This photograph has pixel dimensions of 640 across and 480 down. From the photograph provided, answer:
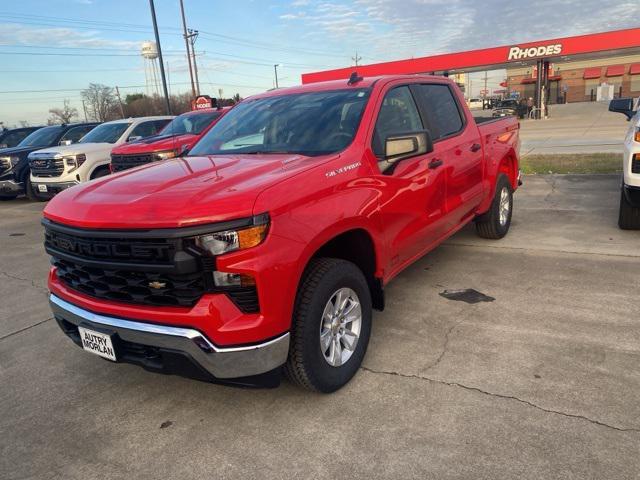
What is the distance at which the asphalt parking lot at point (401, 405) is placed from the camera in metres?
2.47

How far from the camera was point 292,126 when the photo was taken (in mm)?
3760

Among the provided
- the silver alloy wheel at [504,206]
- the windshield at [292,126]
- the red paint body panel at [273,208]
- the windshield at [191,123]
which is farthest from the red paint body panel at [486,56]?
the red paint body panel at [273,208]

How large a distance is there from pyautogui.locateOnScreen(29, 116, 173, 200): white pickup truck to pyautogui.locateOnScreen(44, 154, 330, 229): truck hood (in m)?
7.90

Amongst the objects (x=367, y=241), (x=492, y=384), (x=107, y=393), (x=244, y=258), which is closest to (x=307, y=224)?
(x=244, y=258)

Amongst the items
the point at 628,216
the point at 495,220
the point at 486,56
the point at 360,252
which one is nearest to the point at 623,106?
the point at 628,216

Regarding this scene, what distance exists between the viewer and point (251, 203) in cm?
245

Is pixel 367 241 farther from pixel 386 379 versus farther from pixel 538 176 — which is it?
pixel 538 176

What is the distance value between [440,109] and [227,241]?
301 cm

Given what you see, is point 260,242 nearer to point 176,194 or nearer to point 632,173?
point 176,194

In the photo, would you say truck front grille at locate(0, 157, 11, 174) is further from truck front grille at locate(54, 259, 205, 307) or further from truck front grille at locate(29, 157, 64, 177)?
truck front grille at locate(54, 259, 205, 307)

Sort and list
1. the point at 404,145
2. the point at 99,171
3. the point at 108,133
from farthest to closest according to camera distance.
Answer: the point at 108,133, the point at 99,171, the point at 404,145

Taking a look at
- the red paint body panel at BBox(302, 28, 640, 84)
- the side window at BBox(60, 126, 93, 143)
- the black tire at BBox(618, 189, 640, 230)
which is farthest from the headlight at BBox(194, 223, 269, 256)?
the red paint body panel at BBox(302, 28, 640, 84)

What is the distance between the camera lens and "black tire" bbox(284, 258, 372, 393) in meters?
2.70

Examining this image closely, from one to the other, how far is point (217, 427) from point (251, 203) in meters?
1.34
